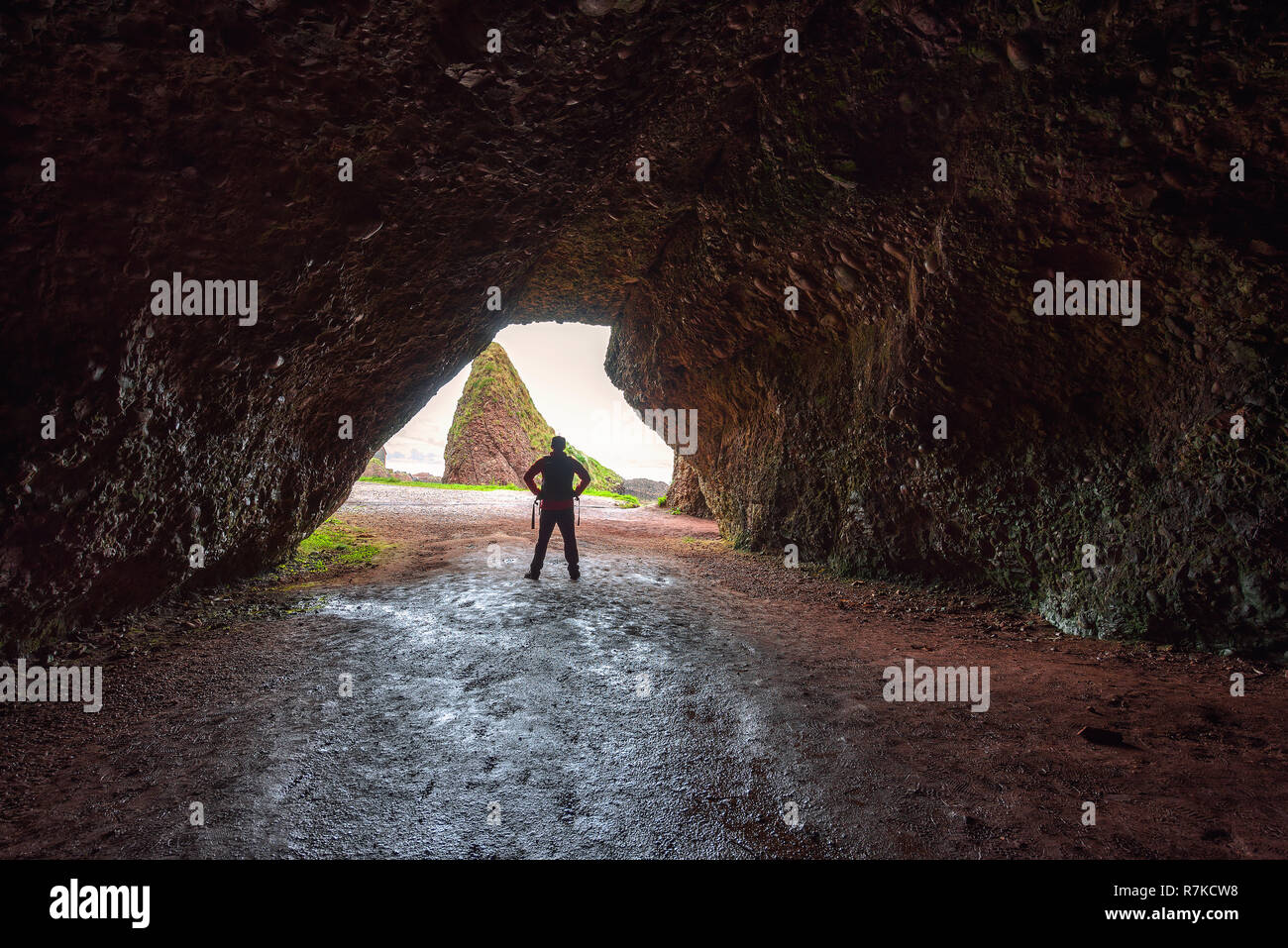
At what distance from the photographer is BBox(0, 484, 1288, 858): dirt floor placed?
2.51 metres

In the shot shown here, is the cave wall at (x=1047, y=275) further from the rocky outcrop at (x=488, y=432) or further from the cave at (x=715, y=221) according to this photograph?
→ the rocky outcrop at (x=488, y=432)

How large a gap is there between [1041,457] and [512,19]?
718cm

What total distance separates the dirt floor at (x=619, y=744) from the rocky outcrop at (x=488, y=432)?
29.5 meters

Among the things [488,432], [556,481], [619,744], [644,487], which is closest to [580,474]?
[556,481]

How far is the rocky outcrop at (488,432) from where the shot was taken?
3500cm

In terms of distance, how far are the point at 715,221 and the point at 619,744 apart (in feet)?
25.5

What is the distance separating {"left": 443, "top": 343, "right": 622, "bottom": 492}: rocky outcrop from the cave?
27.2 m

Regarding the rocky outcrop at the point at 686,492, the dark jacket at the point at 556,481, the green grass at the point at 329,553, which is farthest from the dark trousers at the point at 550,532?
the rocky outcrop at the point at 686,492

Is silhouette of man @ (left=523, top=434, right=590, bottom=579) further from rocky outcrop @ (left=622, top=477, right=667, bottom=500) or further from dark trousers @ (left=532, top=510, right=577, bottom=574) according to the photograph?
rocky outcrop @ (left=622, top=477, right=667, bottom=500)

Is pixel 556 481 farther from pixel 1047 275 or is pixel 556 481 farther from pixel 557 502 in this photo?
pixel 1047 275

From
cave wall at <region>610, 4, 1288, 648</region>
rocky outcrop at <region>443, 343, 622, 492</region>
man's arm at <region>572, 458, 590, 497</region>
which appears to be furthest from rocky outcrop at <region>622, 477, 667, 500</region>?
cave wall at <region>610, 4, 1288, 648</region>

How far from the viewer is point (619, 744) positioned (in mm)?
3430
